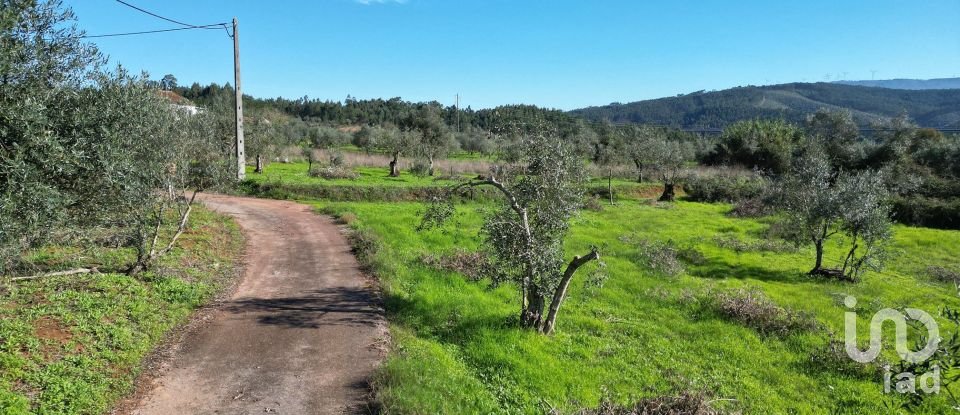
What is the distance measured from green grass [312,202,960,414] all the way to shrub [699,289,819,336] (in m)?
0.38

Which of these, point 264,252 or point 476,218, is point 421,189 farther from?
point 264,252

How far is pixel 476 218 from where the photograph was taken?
102ft

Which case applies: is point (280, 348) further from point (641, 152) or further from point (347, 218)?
point (641, 152)

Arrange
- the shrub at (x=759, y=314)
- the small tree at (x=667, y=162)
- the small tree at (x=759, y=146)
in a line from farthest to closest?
1. the small tree at (x=759, y=146)
2. the small tree at (x=667, y=162)
3. the shrub at (x=759, y=314)

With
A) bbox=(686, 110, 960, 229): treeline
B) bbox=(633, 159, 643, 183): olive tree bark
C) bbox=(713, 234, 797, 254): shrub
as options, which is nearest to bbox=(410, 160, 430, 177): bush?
bbox=(633, 159, 643, 183): olive tree bark

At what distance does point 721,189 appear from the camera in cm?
4991

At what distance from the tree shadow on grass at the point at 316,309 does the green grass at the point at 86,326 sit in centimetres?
158

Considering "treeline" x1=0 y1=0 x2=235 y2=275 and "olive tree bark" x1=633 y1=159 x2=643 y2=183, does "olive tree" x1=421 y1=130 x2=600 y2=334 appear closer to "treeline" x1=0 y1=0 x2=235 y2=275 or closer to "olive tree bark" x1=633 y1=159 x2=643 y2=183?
"treeline" x1=0 y1=0 x2=235 y2=275

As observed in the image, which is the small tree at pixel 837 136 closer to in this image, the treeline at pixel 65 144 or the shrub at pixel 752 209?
the shrub at pixel 752 209

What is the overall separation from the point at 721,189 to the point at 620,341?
136ft

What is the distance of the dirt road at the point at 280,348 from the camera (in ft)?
31.3

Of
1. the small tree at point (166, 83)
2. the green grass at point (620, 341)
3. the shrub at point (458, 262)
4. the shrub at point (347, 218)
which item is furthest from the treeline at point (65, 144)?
the shrub at point (347, 218)

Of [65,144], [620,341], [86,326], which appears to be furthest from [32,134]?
[620,341]

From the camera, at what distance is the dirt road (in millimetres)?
9539
